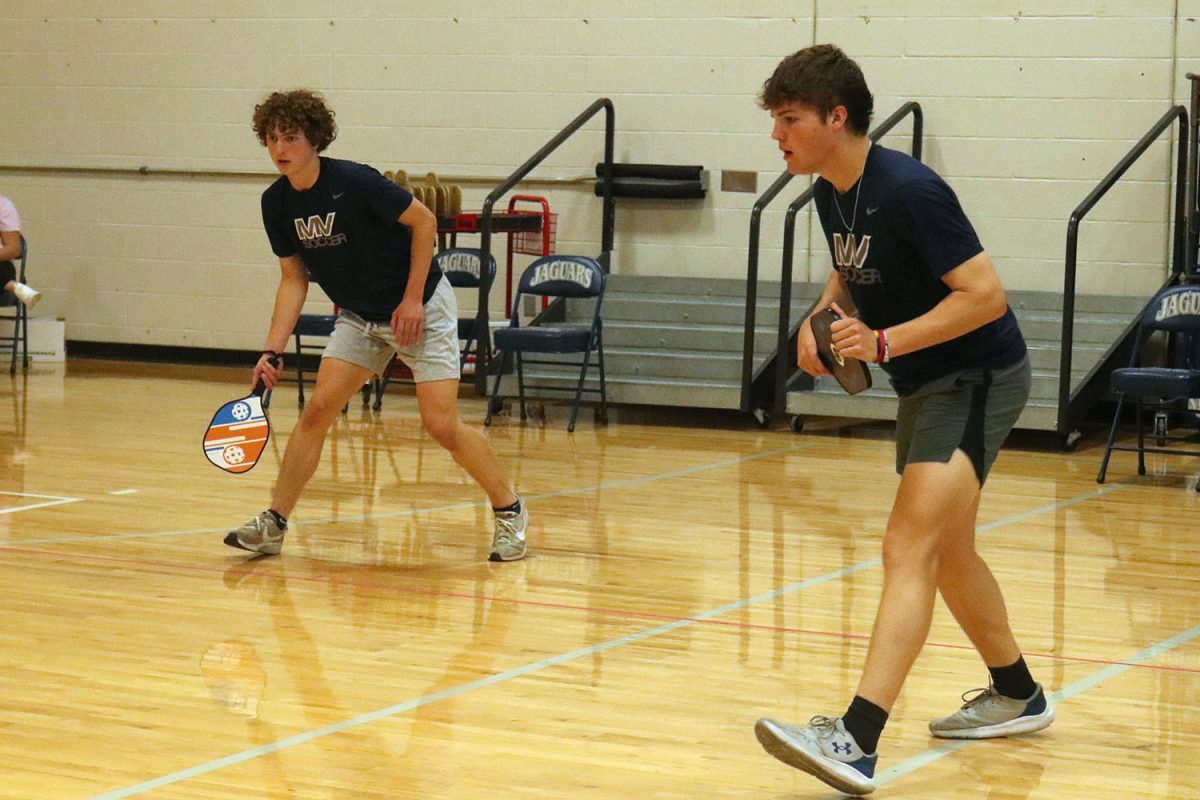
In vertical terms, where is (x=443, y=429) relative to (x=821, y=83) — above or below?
below

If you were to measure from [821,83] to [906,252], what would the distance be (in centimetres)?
40

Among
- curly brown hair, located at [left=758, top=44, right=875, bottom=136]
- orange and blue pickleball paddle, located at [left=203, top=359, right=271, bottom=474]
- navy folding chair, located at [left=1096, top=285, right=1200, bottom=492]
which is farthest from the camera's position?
navy folding chair, located at [left=1096, top=285, right=1200, bottom=492]

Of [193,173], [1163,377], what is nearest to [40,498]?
[1163,377]

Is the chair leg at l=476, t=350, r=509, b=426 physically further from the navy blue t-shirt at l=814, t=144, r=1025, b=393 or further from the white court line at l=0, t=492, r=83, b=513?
the navy blue t-shirt at l=814, t=144, r=1025, b=393

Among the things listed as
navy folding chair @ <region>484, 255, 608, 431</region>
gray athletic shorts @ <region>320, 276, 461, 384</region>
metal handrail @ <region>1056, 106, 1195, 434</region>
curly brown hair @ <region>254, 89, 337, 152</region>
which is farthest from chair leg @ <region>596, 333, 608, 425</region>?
curly brown hair @ <region>254, 89, 337, 152</region>

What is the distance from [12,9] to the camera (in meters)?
13.7

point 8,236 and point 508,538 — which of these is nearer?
point 508,538

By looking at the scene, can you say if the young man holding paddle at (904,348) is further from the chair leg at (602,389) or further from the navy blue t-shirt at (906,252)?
the chair leg at (602,389)

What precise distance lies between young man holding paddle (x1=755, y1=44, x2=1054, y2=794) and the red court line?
43.3 inches

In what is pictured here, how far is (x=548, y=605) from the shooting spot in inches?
209

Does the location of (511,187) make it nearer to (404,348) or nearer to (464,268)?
(464,268)

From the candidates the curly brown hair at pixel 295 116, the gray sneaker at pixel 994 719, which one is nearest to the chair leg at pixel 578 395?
the curly brown hair at pixel 295 116

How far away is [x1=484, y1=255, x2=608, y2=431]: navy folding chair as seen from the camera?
10.1 m

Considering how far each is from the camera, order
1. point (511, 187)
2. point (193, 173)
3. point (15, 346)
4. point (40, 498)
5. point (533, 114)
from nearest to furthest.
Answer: point (40, 498)
point (511, 187)
point (533, 114)
point (15, 346)
point (193, 173)
